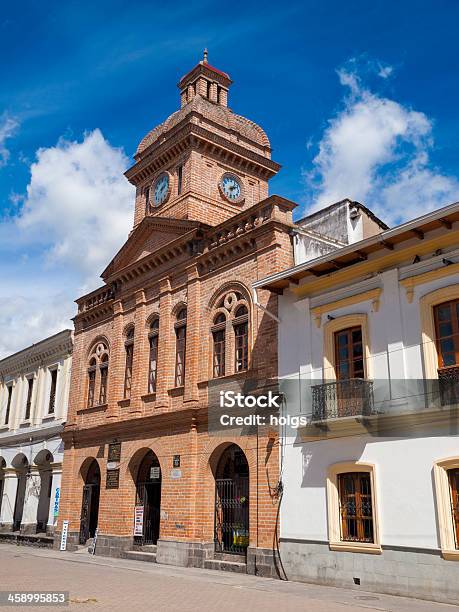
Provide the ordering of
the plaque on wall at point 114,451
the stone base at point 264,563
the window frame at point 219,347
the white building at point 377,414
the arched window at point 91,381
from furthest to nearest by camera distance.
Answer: the arched window at point 91,381 → the plaque on wall at point 114,451 → the window frame at point 219,347 → the stone base at point 264,563 → the white building at point 377,414

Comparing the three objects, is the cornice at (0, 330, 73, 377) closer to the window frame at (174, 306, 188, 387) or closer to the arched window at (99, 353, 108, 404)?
the arched window at (99, 353, 108, 404)

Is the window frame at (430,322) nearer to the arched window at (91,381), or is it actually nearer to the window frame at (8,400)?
the arched window at (91,381)

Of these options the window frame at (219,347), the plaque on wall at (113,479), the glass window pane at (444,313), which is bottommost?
the plaque on wall at (113,479)

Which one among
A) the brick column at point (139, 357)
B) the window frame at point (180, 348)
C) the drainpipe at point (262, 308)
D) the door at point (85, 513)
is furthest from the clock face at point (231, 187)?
the door at point (85, 513)

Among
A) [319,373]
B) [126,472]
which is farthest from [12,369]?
[319,373]

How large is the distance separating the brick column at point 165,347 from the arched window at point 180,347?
15cm

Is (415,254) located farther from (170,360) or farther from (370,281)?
(170,360)

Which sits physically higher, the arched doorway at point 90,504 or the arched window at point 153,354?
the arched window at point 153,354

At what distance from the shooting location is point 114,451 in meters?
22.0

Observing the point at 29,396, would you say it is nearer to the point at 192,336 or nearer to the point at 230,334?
the point at 192,336

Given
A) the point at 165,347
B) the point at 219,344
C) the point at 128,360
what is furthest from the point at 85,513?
the point at 219,344

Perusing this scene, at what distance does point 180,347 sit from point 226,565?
699 centimetres

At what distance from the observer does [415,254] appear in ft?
45.3

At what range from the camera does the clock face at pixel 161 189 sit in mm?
24328
